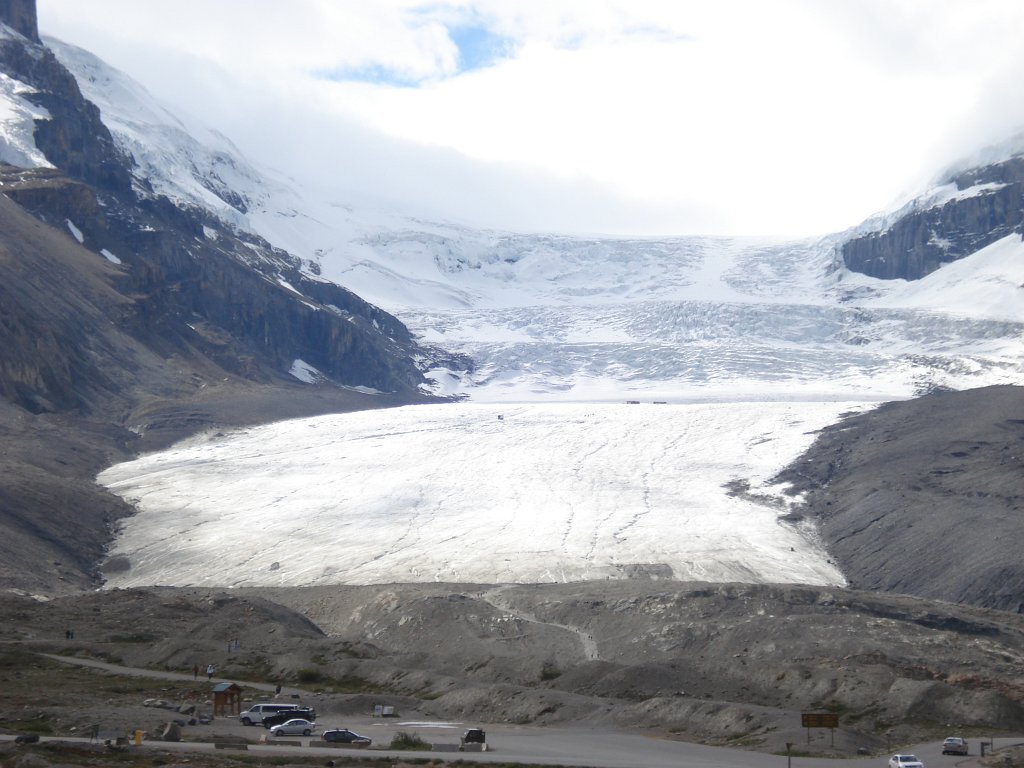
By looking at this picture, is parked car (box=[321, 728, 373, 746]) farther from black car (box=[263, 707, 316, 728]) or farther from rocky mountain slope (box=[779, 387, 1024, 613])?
rocky mountain slope (box=[779, 387, 1024, 613])

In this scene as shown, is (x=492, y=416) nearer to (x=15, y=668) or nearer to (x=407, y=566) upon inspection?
(x=407, y=566)

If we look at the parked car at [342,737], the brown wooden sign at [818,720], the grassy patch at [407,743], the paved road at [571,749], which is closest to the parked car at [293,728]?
the paved road at [571,749]

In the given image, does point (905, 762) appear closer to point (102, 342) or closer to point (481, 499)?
point (481, 499)

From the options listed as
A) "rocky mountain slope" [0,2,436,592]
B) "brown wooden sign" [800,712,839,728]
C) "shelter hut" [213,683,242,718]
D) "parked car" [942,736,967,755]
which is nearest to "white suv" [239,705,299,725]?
"shelter hut" [213,683,242,718]

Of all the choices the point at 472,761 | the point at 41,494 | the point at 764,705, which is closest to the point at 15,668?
the point at 472,761

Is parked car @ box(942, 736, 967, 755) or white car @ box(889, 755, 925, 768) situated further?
parked car @ box(942, 736, 967, 755)

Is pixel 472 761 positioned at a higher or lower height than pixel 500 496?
higher
